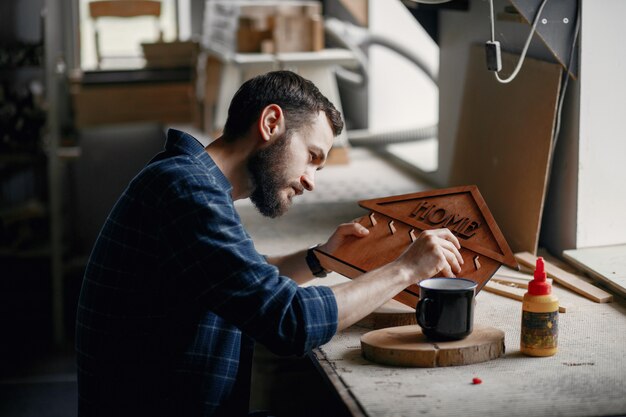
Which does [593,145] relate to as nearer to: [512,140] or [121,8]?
[512,140]

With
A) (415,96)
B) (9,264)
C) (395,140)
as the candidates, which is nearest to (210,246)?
(395,140)

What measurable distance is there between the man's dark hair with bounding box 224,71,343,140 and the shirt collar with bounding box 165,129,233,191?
0.08 m

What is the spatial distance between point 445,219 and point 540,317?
342 mm

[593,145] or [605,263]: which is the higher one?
[593,145]

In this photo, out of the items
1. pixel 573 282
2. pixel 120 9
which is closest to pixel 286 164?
pixel 573 282

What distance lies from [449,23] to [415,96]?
1.36m

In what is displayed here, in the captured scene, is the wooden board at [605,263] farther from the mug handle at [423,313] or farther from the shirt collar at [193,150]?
the shirt collar at [193,150]

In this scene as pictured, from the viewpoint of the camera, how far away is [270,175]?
157cm

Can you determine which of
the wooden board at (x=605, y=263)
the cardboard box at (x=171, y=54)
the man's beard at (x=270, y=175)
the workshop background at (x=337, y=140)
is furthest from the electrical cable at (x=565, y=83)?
the cardboard box at (x=171, y=54)

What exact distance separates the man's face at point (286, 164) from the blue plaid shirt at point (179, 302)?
3.1 inches

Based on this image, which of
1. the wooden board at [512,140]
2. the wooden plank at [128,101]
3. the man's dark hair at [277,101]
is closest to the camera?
the man's dark hair at [277,101]

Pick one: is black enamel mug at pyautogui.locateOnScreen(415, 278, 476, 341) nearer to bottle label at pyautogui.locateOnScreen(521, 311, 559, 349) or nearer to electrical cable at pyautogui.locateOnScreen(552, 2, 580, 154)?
bottle label at pyautogui.locateOnScreen(521, 311, 559, 349)

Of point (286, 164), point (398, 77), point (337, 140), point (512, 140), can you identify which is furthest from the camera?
point (398, 77)

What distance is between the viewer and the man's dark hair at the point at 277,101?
1.55 meters
